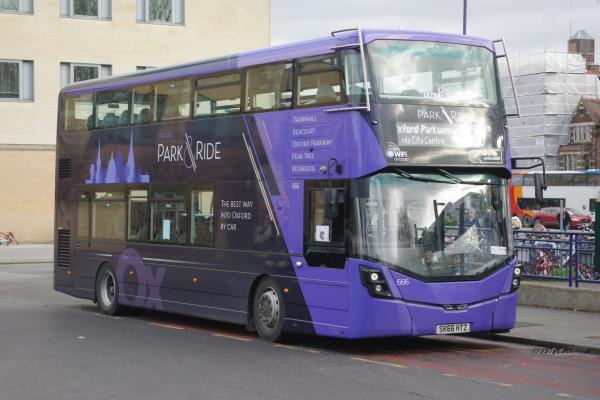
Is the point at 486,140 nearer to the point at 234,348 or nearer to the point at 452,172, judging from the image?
the point at 452,172

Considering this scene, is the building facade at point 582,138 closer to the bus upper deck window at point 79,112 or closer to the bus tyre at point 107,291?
the bus upper deck window at point 79,112

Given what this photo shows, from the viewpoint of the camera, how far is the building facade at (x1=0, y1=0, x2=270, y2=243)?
45.5m

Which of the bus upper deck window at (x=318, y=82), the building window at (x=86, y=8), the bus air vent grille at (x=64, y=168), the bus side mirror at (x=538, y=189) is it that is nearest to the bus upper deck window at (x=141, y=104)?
the bus air vent grille at (x=64, y=168)

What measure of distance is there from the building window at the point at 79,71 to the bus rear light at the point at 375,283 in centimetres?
3538

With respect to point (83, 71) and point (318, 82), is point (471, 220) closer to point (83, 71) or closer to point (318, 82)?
point (318, 82)

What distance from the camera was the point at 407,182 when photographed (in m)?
13.3

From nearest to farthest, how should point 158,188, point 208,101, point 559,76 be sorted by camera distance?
point 208,101 < point 158,188 < point 559,76

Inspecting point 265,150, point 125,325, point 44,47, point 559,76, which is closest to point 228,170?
point 265,150

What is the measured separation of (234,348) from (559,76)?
8554cm

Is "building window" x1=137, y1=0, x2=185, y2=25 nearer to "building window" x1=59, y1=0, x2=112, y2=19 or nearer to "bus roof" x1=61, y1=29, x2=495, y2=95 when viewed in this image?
"building window" x1=59, y1=0, x2=112, y2=19

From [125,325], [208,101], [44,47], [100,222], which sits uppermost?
[44,47]

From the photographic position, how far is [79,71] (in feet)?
154

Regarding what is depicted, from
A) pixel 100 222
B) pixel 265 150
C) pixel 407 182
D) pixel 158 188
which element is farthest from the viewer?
pixel 100 222

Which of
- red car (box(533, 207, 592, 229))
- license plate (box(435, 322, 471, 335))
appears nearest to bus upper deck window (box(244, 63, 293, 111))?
license plate (box(435, 322, 471, 335))
